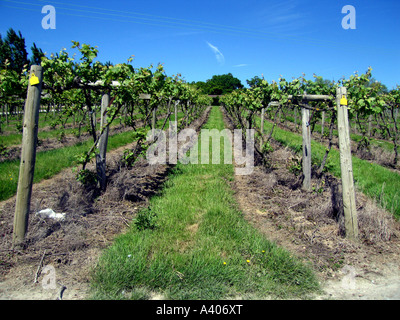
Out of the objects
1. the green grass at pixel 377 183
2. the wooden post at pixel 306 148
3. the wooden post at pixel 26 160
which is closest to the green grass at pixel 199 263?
the wooden post at pixel 26 160

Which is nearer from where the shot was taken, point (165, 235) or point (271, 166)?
point (165, 235)

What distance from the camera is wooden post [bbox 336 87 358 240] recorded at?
394 centimetres

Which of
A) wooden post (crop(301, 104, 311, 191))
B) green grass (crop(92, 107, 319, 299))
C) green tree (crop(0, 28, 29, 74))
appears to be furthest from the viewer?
green tree (crop(0, 28, 29, 74))

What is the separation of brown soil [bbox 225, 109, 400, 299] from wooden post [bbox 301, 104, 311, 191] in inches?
7.2

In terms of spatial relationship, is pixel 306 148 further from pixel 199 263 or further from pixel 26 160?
pixel 26 160

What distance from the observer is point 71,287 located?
2.80 m

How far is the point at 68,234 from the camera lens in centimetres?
364

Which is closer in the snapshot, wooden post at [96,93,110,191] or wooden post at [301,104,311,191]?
wooden post at [96,93,110,191]

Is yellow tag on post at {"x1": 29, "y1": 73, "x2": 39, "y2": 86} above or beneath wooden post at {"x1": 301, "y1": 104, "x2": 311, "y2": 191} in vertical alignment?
above

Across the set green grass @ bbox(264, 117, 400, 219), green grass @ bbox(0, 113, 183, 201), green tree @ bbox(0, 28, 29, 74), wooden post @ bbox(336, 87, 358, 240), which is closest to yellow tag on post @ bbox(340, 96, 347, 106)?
wooden post @ bbox(336, 87, 358, 240)

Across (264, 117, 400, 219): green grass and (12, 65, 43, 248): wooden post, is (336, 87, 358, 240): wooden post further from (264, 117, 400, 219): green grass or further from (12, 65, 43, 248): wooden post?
(12, 65, 43, 248): wooden post

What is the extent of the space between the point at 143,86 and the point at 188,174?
2537 millimetres

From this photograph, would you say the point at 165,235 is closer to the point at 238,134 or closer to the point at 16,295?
the point at 16,295
